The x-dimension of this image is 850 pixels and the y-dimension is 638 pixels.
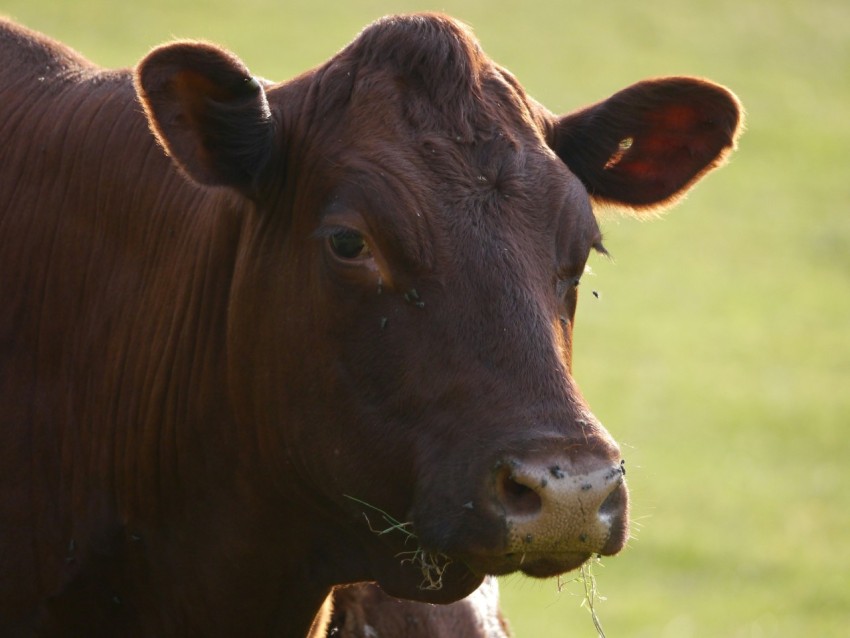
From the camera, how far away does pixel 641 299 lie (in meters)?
32.4

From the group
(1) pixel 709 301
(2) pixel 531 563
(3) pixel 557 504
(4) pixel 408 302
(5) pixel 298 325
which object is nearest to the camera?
(3) pixel 557 504

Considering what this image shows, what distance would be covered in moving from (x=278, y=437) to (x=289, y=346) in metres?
0.35

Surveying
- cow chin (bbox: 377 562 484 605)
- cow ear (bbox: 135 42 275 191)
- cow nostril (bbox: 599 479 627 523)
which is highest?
cow ear (bbox: 135 42 275 191)

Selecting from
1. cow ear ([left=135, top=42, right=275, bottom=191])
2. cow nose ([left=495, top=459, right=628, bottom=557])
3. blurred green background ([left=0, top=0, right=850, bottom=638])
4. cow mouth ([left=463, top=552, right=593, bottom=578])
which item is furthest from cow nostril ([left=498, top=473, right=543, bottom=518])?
blurred green background ([left=0, top=0, right=850, bottom=638])

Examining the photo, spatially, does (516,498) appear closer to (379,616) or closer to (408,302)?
(408,302)

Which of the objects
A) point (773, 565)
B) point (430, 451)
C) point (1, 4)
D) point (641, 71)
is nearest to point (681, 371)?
point (773, 565)

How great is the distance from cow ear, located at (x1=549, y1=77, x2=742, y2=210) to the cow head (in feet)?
0.88

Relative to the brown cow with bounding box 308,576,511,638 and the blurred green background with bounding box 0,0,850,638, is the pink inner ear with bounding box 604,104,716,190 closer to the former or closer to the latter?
the blurred green background with bounding box 0,0,850,638

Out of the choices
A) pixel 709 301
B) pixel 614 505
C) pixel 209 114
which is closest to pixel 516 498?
pixel 614 505

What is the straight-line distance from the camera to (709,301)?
32.7 metres

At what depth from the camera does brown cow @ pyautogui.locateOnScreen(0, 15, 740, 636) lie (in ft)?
15.1

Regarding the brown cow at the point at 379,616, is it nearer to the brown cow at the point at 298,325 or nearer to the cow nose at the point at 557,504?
the brown cow at the point at 298,325

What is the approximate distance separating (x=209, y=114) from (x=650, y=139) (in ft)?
6.28

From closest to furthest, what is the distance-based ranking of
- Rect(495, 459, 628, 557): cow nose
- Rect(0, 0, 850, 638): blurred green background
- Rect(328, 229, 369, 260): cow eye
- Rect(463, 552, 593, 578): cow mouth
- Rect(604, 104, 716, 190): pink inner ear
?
Rect(495, 459, 628, 557): cow nose → Rect(463, 552, 593, 578): cow mouth → Rect(328, 229, 369, 260): cow eye → Rect(604, 104, 716, 190): pink inner ear → Rect(0, 0, 850, 638): blurred green background
